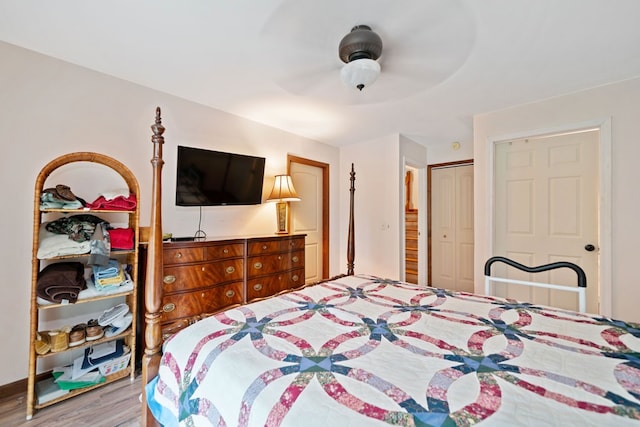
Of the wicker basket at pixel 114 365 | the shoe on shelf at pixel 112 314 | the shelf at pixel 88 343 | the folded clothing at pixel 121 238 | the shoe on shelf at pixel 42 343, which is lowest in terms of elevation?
the wicker basket at pixel 114 365

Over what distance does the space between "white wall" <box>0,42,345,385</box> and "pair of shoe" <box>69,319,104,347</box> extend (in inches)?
13.1

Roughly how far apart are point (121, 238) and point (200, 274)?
2.09 ft

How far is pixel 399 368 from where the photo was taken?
2.70 feet

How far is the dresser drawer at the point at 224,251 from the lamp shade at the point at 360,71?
67.2 inches

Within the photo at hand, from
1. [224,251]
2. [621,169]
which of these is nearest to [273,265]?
[224,251]

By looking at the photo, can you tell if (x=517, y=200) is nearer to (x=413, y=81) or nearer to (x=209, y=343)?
(x=413, y=81)

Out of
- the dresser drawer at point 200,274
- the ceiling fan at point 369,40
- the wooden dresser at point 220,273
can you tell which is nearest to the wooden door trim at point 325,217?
the wooden dresser at point 220,273

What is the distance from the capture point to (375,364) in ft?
2.77

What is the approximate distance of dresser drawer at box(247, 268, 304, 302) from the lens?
106 inches

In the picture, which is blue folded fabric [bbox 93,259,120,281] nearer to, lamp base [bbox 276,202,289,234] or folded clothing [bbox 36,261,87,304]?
folded clothing [bbox 36,261,87,304]

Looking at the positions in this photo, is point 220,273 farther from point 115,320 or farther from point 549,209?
point 549,209

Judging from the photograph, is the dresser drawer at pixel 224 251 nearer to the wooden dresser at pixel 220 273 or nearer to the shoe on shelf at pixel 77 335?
the wooden dresser at pixel 220 273

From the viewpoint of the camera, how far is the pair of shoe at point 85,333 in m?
1.84

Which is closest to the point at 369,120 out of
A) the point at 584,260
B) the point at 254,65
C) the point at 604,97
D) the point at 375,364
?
the point at 254,65
